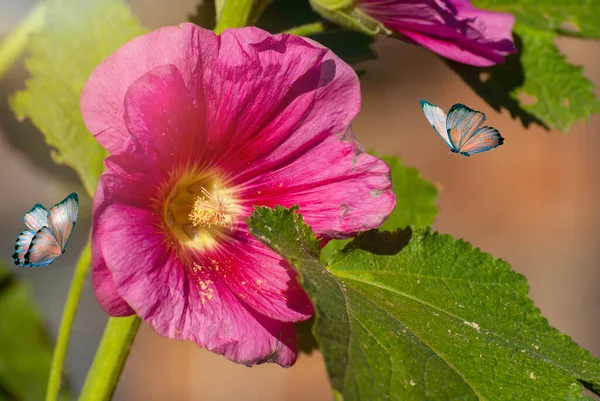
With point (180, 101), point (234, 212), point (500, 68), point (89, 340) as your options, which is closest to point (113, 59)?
point (180, 101)

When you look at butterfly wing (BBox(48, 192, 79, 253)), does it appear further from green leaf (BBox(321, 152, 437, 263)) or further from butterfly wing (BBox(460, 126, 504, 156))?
green leaf (BBox(321, 152, 437, 263))

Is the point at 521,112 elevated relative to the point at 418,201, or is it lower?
elevated

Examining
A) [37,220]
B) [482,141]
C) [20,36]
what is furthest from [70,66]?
[482,141]

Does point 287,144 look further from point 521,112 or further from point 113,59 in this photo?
point 521,112

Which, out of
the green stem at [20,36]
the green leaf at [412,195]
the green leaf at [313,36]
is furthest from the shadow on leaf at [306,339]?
the green stem at [20,36]

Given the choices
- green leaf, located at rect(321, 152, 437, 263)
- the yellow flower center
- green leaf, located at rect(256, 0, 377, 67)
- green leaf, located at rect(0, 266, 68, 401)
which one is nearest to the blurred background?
green leaf, located at rect(0, 266, 68, 401)

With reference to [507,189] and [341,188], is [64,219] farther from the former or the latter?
[507,189]
